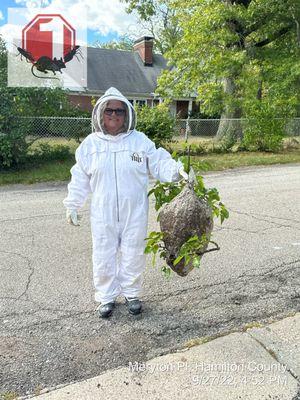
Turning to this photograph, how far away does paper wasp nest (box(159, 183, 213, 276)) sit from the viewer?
2826mm

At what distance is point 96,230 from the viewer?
3.22 meters

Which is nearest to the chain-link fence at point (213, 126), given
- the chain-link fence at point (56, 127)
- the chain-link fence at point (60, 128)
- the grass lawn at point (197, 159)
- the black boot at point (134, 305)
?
the grass lawn at point (197, 159)

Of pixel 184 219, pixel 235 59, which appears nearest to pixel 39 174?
pixel 184 219

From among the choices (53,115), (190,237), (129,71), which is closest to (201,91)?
(53,115)

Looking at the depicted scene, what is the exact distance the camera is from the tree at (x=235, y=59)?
49.5 ft

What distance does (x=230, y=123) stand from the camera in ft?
49.7

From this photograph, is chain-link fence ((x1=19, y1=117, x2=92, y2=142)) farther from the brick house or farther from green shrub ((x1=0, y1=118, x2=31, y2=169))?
the brick house

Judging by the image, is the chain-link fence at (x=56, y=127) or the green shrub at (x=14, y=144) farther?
the chain-link fence at (x=56, y=127)

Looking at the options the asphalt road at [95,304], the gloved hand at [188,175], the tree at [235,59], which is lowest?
the asphalt road at [95,304]

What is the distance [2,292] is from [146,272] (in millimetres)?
1413

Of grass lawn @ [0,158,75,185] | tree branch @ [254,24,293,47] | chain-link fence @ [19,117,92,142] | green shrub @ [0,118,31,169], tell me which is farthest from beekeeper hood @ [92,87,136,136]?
Answer: tree branch @ [254,24,293,47]

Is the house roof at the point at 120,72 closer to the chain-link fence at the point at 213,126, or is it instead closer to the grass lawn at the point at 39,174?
the chain-link fence at the point at 213,126

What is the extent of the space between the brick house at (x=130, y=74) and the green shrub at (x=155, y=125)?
1725 centimetres

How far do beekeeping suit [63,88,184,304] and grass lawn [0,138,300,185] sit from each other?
5231mm
